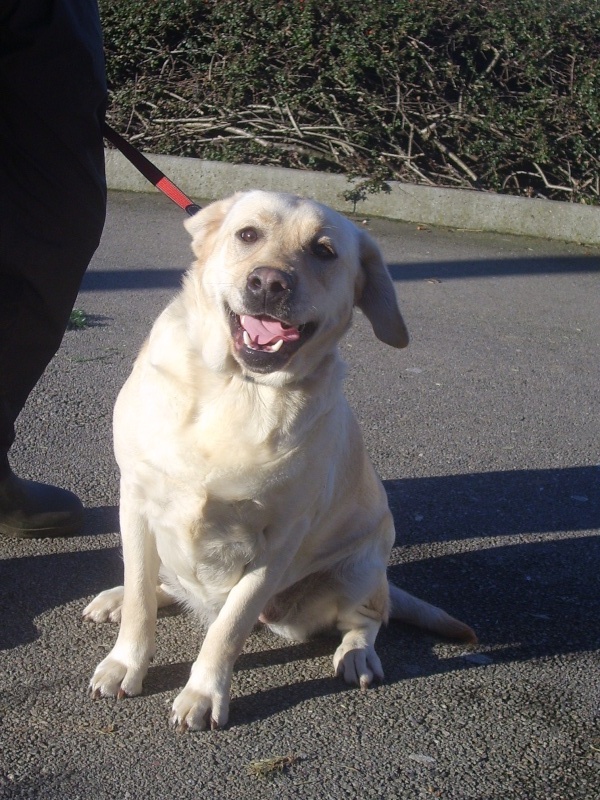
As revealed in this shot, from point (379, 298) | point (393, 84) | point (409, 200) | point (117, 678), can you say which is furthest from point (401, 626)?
point (393, 84)

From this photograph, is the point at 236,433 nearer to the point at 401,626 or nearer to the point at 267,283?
the point at 267,283

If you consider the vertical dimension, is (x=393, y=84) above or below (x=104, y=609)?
below

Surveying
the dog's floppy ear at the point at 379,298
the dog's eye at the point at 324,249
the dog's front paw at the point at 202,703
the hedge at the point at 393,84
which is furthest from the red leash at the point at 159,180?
the hedge at the point at 393,84

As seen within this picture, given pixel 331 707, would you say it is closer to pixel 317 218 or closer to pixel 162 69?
pixel 317 218

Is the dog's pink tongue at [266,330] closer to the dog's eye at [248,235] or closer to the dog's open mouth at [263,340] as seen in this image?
the dog's open mouth at [263,340]

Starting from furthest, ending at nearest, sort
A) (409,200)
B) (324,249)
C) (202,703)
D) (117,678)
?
(409,200)
(324,249)
(117,678)
(202,703)

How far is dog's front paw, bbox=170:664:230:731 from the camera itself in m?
2.54

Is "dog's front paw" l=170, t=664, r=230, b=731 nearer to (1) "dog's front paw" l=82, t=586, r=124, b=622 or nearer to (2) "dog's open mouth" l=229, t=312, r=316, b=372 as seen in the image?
(1) "dog's front paw" l=82, t=586, r=124, b=622

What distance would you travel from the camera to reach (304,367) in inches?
108

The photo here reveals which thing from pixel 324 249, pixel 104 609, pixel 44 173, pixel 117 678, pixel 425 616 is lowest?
pixel 425 616

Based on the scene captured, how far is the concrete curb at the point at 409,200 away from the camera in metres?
9.19

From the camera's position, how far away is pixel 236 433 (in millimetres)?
2646

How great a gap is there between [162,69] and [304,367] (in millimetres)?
8290

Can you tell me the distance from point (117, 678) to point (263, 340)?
3.38 feet
